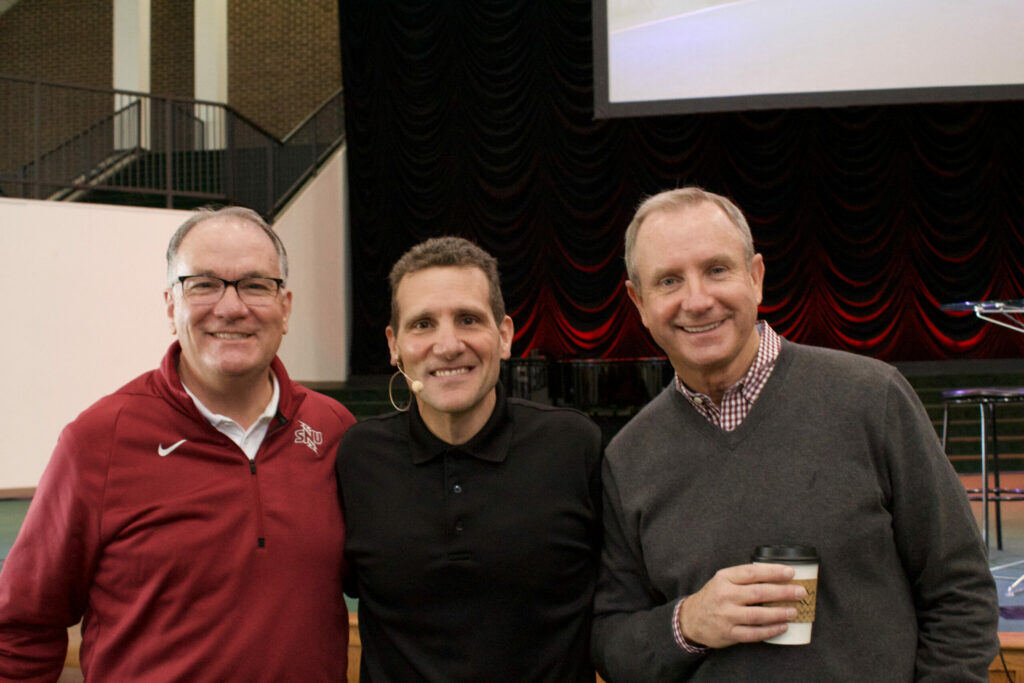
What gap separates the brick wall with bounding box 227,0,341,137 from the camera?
43.4ft

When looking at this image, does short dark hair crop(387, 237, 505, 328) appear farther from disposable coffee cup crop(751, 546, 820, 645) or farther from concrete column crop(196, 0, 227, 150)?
concrete column crop(196, 0, 227, 150)

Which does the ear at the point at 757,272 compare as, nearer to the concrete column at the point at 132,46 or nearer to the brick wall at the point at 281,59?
the concrete column at the point at 132,46

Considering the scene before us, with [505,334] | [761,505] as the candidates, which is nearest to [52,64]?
[505,334]

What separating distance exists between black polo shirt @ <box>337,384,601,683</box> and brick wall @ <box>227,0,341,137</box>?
12.4 meters

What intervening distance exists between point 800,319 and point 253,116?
896cm

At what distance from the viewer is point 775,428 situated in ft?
5.02

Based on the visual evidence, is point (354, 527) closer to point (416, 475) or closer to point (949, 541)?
point (416, 475)

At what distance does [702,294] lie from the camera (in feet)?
5.15

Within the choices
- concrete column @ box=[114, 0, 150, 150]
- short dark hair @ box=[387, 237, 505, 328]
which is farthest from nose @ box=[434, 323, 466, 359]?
concrete column @ box=[114, 0, 150, 150]

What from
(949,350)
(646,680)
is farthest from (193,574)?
(949,350)

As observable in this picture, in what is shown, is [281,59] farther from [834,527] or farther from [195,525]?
[834,527]

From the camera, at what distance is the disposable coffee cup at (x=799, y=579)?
131 cm

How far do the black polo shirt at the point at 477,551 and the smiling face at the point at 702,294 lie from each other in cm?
39

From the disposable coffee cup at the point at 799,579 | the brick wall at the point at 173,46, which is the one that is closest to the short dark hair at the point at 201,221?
the disposable coffee cup at the point at 799,579
